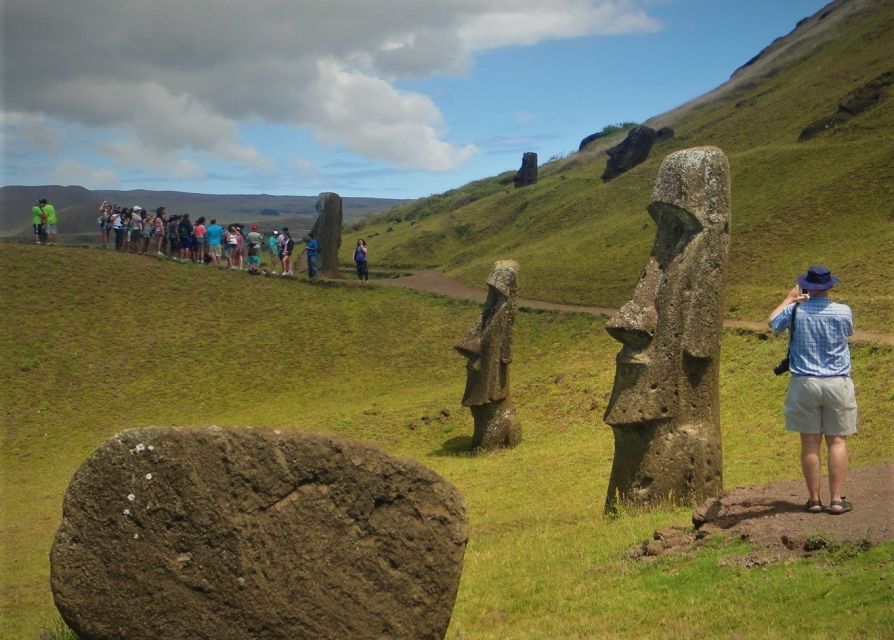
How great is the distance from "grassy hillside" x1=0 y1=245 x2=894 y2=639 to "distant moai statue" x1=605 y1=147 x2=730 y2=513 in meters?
0.63

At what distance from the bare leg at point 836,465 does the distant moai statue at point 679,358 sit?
267 cm

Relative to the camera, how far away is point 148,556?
6398mm

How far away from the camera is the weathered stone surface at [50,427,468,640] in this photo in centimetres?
636

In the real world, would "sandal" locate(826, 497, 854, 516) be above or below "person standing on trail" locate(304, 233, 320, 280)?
below

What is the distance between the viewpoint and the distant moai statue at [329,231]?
44.4 metres

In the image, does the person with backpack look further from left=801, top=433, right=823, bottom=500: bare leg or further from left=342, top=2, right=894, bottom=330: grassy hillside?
left=801, top=433, right=823, bottom=500: bare leg

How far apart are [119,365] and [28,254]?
964 centimetres

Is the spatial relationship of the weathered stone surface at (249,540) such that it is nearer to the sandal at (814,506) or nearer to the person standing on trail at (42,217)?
the sandal at (814,506)

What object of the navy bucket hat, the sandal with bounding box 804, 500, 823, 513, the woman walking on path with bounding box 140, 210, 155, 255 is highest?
the woman walking on path with bounding box 140, 210, 155, 255

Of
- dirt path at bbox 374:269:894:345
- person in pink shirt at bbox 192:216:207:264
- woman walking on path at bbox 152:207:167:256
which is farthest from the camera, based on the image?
woman walking on path at bbox 152:207:167:256

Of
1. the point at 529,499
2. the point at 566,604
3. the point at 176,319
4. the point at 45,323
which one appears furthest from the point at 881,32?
the point at 566,604

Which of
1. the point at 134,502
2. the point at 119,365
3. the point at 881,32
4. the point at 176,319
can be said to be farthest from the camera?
the point at 881,32

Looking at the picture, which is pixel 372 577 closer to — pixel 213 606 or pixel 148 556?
pixel 213 606

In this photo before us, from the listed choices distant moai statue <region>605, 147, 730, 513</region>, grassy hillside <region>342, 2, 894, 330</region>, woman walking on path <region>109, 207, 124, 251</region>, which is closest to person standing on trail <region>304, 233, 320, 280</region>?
grassy hillside <region>342, 2, 894, 330</region>
